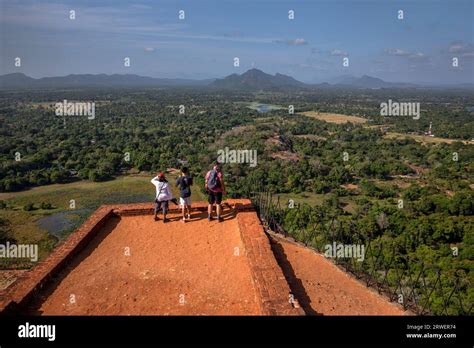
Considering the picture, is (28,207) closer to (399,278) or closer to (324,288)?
(324,288)

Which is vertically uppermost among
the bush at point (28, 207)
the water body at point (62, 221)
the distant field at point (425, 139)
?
the distant field at point (425, 139)

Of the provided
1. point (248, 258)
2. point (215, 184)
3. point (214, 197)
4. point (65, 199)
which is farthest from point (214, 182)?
point (65, 199)

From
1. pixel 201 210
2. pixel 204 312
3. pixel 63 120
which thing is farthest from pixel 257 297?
pixel 63 120

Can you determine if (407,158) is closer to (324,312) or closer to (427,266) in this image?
(427,266)

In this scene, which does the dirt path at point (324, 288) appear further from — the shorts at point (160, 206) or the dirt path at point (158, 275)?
the shorts at point (160, 206)

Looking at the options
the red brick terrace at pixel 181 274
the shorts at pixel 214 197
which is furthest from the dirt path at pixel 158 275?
the shorts at pixel 214 197
